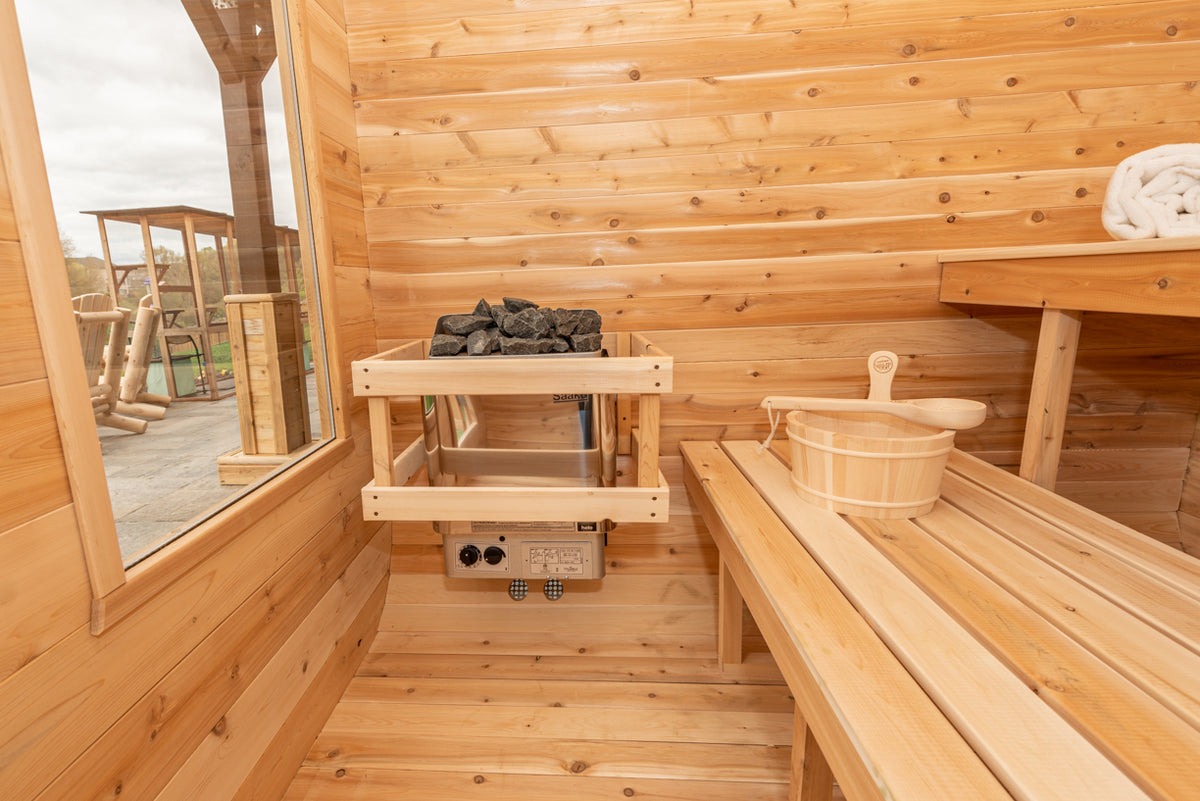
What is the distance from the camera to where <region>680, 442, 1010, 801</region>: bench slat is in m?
0.58

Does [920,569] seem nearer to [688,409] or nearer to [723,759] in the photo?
[723,759]

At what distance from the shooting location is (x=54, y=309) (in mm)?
712

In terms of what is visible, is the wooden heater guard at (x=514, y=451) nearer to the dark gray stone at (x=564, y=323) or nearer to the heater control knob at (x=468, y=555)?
the dark gray stone at (x=564, y=323)

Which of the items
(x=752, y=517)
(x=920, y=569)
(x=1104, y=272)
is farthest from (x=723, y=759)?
(x=1104, y=272)

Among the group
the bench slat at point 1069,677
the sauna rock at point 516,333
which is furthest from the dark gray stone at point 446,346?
the bench slat at point 1069,677

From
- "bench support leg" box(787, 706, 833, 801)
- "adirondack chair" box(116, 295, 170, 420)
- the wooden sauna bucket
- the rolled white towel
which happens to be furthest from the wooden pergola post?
the rolled white towel

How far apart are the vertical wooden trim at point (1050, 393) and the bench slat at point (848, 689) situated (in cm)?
Result: 75

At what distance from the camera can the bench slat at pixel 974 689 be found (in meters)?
0.56

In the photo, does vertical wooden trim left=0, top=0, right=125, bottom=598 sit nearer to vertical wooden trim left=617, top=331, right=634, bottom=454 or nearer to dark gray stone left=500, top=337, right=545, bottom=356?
dark gray stone left=500, top=337, right=545, bottom=356

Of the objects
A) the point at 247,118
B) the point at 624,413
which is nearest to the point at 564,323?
the point at 624,413

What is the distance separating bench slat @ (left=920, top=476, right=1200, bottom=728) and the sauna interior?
12.6 inches

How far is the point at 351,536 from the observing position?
1616mm

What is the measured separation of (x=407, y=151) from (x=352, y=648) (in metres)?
1.39

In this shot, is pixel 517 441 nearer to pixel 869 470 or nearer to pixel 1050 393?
pixel 869 470
